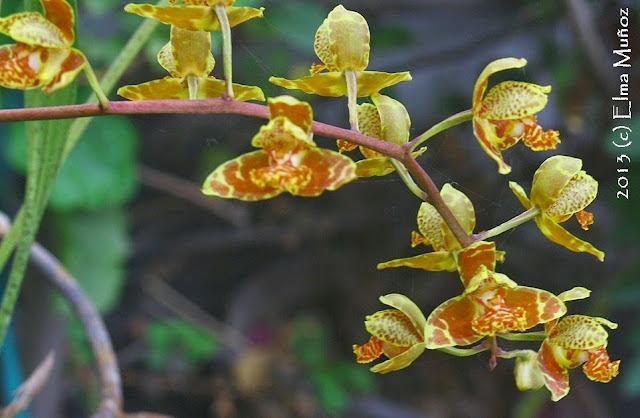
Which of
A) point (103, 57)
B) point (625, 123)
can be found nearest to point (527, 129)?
point (625, 123)

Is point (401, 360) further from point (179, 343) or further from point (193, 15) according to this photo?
point (179, 343)

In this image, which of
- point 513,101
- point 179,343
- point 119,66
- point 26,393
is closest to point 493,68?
point 513,101

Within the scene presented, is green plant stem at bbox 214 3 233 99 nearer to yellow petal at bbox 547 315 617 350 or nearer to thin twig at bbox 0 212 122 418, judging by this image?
yellow petal at bbox 547 315 617 350

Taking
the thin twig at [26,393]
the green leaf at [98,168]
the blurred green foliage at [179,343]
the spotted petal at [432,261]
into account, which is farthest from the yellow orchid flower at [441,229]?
the blurred green foliage at [179,343]

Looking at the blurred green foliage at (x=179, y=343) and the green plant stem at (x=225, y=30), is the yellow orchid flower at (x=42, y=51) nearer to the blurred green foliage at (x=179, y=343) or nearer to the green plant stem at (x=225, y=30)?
the green plant stem at (x=225, y=30)

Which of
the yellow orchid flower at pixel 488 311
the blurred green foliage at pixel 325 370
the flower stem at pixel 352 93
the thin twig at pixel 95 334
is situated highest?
the flower stem at pixel 352 93

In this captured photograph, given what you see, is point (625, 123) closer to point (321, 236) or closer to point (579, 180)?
point (579, 180)

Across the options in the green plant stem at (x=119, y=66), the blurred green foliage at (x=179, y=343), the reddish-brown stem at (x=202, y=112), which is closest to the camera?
the reddish-brown stem at (x=202, y=112)
